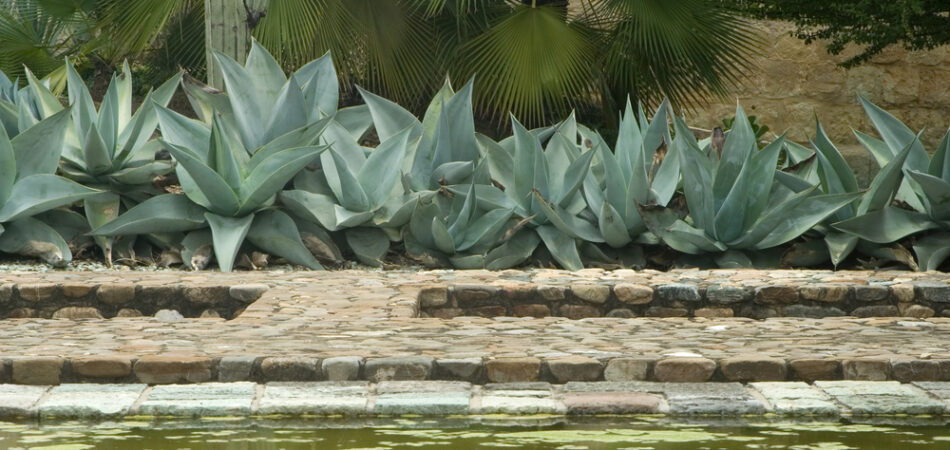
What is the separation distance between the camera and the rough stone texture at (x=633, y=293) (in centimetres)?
409

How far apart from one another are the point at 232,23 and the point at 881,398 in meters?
4.50

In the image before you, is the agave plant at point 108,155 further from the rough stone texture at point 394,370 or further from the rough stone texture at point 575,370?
the rough stone texture at point 575,370

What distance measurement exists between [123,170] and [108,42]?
460cm

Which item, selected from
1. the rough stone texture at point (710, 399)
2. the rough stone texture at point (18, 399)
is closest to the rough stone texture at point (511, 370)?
the rough stone texture at point (710, 399)

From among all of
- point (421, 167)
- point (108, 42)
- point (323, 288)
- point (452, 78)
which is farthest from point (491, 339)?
point (108, 42)

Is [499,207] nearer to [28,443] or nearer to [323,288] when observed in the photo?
[323,288]

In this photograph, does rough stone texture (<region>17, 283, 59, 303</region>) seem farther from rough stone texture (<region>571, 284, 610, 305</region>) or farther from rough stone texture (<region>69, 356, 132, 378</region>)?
rough stone texture (<region>571, 284, 610, 305</region>)

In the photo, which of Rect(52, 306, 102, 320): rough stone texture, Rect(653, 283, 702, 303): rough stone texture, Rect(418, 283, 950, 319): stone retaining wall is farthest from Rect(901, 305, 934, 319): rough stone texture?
Rect(52, 306, 102, 320): rough stone texture

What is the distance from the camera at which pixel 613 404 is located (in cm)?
254

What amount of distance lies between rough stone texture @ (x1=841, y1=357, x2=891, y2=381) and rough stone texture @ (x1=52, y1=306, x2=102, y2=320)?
251 cm

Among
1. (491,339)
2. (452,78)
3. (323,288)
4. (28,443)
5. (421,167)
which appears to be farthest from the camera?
(452,78)

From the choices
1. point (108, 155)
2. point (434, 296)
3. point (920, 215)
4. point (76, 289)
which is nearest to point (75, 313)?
point (76, 289)

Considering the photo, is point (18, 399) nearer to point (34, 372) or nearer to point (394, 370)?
point (34, 372)

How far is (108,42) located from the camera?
31.6 feet
